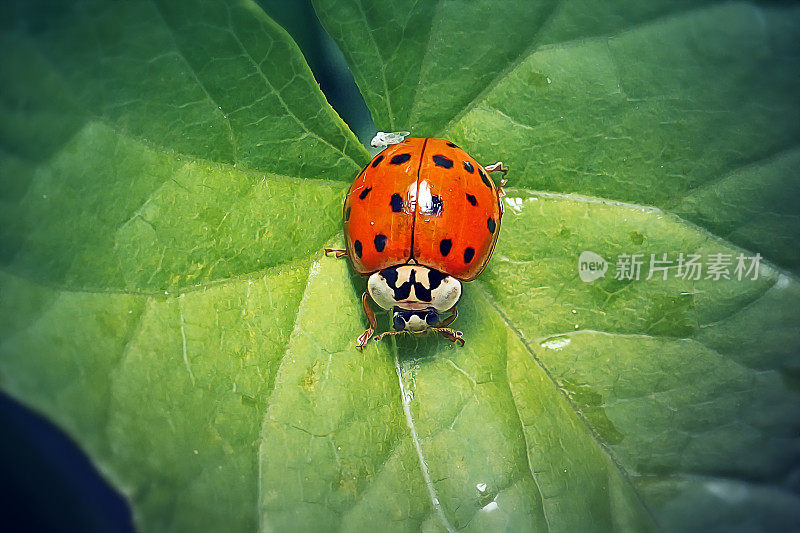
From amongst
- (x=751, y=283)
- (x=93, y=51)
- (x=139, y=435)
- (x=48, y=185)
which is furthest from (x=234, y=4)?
(x=751, y=283)

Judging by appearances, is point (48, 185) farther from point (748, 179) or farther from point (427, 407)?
point (748, 179)


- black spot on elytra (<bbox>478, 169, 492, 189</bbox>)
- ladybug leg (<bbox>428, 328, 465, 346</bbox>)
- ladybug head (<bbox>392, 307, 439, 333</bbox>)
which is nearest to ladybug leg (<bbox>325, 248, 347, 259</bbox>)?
ladybug head (<bbox>392, 307, 439, 333</bbox>)

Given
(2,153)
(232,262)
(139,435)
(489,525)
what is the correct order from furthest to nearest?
(489,525) → (232,262) → (139,435) → (2,153)

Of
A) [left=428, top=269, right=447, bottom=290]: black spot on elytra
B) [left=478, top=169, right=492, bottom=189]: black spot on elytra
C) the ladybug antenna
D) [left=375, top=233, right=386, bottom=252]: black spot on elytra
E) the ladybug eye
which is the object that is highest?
the ladybug antenna

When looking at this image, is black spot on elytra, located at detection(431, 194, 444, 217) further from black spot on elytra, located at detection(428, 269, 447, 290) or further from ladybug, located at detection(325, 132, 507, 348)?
black spot on elytra, located at detection(428, 269, 447, 290)

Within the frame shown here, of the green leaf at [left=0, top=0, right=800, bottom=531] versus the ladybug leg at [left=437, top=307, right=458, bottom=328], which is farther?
the ladybug leg at [left=437, top=307, right=458, bottom=328]

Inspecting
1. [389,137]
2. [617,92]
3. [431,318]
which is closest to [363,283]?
[431,318]

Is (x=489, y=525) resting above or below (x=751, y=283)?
below

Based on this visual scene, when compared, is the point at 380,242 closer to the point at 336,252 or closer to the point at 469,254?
the point at 336,252
